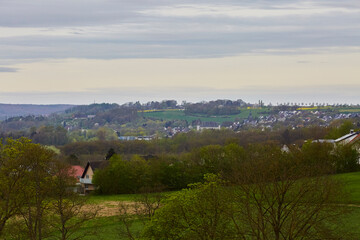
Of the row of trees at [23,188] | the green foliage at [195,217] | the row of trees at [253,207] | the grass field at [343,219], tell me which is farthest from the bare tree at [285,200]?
the row of trees at [23,188]

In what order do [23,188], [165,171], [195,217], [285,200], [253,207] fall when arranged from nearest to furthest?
[285,200] → [195,217] → [253,207] → [23,188] → [165,171]

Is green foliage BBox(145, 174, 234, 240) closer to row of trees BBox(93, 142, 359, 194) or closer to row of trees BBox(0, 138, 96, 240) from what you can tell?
row of trees BBox(0, 138, 96, 240)

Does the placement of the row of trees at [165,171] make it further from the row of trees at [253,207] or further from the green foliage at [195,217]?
the row of trees at [253,207]

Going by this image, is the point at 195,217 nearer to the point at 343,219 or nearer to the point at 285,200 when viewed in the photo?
the point at 285,200

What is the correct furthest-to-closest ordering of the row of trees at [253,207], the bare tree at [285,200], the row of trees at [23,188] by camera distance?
the row of trees at [23,188]
the row of trees at [253,207]
the bare tree at [285,200]

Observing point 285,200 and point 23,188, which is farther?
point 23,188

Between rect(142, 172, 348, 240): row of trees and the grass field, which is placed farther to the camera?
the grass field

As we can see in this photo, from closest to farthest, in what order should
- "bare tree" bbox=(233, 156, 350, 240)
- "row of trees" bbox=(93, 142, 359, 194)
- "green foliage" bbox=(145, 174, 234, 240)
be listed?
Answer: "bare tree" bbox=(233, 156, 350, 240) < "green foliage" bbox=(145, 174, 234, 240) < "row of trees" bbox=(93, 142, 359, 194)

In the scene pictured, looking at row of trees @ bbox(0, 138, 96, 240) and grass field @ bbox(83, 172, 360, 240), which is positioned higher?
row of trees @ bbox(0, 138, 96, 240)

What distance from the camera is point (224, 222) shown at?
28672 mm

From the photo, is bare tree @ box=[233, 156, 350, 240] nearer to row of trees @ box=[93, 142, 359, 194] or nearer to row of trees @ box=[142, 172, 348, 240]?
row of trees @ box=[142, 172, 348, 240]

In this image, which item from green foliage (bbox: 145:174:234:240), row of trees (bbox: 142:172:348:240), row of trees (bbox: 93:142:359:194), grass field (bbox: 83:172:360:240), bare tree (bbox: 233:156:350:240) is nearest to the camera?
bare tree (bbox: 233:156:350:240)

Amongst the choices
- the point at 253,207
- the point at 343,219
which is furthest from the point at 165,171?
the point at 253,207

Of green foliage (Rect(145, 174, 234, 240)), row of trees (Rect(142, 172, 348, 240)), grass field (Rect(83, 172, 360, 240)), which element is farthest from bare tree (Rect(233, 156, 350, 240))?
grass field (Rect(83, 172, 360, 240))
